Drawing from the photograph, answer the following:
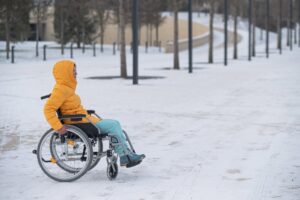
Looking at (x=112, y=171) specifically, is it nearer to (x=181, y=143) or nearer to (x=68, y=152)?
(x=68, y=152)

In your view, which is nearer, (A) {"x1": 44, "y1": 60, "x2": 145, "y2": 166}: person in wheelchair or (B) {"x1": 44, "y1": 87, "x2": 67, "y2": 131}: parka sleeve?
(B) {"x1": 44, "y1": 87, "x2": 67, "y2": 131}: parka sleeve

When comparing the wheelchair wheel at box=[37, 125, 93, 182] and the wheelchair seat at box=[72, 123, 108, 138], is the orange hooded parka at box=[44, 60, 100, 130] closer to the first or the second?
the wheelchair seat at box=[72, 123, 108, 138]

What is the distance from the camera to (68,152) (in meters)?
7.29

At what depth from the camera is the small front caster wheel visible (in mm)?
7270

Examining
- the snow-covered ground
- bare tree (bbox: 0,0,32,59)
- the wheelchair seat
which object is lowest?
the snow-covered ground

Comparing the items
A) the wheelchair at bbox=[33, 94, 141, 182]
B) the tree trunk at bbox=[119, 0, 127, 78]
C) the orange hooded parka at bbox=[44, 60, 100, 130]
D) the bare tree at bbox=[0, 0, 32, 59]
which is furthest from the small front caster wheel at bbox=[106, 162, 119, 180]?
the bare tree at bbox=[0, 0, 32, 59]

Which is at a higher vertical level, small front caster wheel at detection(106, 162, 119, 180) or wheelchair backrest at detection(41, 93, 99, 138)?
wheelchair backrest at detection(41, 93, 99, 138)

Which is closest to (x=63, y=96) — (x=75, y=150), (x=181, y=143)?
(x=75, y=150)

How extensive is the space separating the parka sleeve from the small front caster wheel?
699mm

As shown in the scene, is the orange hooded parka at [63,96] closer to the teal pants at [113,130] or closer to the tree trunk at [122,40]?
the teal pants at [113,130]

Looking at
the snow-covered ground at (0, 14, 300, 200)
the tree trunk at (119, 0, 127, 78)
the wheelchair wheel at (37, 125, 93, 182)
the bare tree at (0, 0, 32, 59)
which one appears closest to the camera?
the snow-covered ground at (0, 14, 300, 200)

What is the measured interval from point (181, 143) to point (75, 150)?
117 inches

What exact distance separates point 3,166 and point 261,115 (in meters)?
6.50

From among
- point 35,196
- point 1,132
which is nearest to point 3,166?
point 35,196
